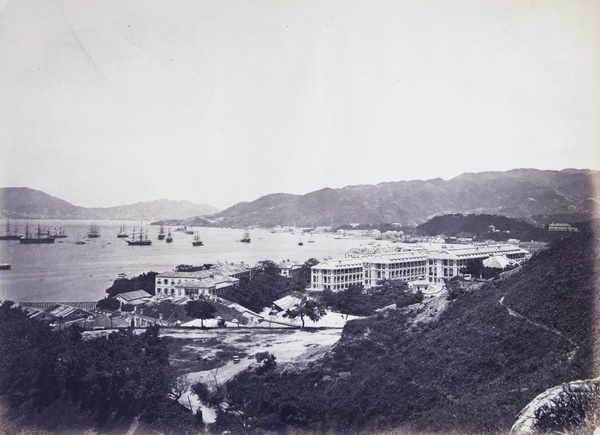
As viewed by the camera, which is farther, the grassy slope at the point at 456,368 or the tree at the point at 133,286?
the tree at the point at 133,286

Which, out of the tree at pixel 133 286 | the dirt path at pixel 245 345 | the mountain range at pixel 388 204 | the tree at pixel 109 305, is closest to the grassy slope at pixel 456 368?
the dirt path at pixel 245 345

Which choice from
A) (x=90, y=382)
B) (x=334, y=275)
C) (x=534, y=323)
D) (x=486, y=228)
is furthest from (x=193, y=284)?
(x=486, y=228)

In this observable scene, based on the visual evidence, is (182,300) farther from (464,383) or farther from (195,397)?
(464,383)

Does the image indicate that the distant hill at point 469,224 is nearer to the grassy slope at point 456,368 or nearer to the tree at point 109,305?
the grassy slope at point 456,368

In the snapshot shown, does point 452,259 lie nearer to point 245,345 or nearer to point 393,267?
point 393,267

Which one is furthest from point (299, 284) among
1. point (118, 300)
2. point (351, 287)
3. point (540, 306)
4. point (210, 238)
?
point (210, 238)

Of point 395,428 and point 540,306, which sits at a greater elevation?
point 540,306
